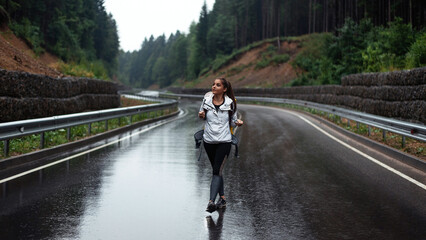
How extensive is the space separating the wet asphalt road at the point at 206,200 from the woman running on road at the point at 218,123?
593 mm

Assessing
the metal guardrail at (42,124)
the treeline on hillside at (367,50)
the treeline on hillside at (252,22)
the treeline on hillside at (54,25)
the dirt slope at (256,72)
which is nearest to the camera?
the metal guardrail at (42,124)

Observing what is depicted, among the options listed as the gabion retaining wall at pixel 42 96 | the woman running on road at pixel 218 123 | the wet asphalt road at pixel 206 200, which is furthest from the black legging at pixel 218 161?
the gabion retaining wall at pixel 42 96

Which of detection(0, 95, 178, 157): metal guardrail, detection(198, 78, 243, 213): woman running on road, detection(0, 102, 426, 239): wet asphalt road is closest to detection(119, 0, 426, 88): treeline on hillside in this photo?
detection(0, 95, 178, 157): metal guardrail

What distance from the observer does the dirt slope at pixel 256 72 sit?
6906cm

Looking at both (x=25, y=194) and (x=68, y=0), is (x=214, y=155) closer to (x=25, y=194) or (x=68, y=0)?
(x=25, y=194)

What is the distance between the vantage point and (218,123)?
6434 mm

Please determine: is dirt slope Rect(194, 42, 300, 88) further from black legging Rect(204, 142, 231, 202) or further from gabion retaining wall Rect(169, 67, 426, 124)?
black legging Rect(204, 142, 231, 202)

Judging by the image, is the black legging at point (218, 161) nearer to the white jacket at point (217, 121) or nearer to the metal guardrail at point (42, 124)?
the white jacket at point (217, 121)

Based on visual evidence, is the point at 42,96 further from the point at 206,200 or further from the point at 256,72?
the point at 256,72

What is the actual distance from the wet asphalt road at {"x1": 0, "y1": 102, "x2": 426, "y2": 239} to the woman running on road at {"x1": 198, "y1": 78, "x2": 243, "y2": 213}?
0.59 metres

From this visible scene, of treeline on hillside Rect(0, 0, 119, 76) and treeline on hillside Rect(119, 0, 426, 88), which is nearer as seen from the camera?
treeline on hillside Rect(0, 0, 119, 76)

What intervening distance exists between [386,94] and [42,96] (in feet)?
41.2

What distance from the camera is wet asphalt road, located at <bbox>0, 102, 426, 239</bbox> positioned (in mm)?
5418

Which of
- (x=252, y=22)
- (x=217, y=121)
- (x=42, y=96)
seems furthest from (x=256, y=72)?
(x=217, y=121)
